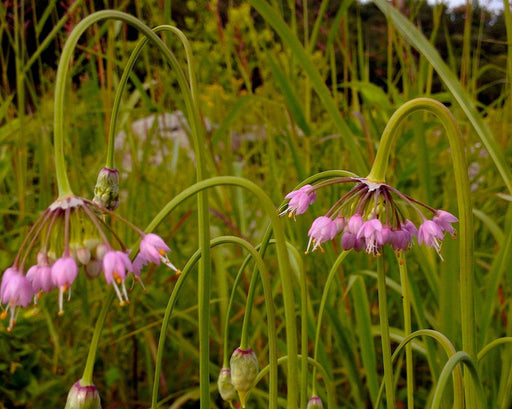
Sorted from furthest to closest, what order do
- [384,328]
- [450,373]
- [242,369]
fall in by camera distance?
[242,369], [384,328], [450,373]

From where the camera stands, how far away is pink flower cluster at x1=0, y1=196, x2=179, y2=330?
0.55m

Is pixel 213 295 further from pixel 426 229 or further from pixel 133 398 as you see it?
pixel 426 229

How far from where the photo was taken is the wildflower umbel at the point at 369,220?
694mm

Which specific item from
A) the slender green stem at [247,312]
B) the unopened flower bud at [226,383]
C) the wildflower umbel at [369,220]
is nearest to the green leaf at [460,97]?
the wildflower umbel at [369,220]

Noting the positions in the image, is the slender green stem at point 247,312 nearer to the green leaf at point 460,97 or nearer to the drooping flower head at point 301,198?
the drooping flower head at point 301,198

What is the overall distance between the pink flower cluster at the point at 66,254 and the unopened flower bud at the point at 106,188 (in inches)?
7.7

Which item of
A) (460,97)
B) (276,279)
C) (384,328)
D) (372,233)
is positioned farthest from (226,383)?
(276,279)

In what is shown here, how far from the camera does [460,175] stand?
0.67 metres

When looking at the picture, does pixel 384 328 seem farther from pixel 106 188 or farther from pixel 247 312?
pixel 106 188

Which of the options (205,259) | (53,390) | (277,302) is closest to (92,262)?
(205,259)

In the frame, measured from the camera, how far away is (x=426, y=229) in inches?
29.2

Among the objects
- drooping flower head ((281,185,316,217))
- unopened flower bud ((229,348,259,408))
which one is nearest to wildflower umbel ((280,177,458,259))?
drooping flower head ((281,185,316,217))

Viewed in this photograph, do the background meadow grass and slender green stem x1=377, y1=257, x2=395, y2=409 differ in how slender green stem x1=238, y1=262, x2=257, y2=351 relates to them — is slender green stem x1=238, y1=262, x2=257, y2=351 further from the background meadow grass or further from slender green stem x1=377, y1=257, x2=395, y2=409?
the background meadow grass

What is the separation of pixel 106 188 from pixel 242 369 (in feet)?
1.04
